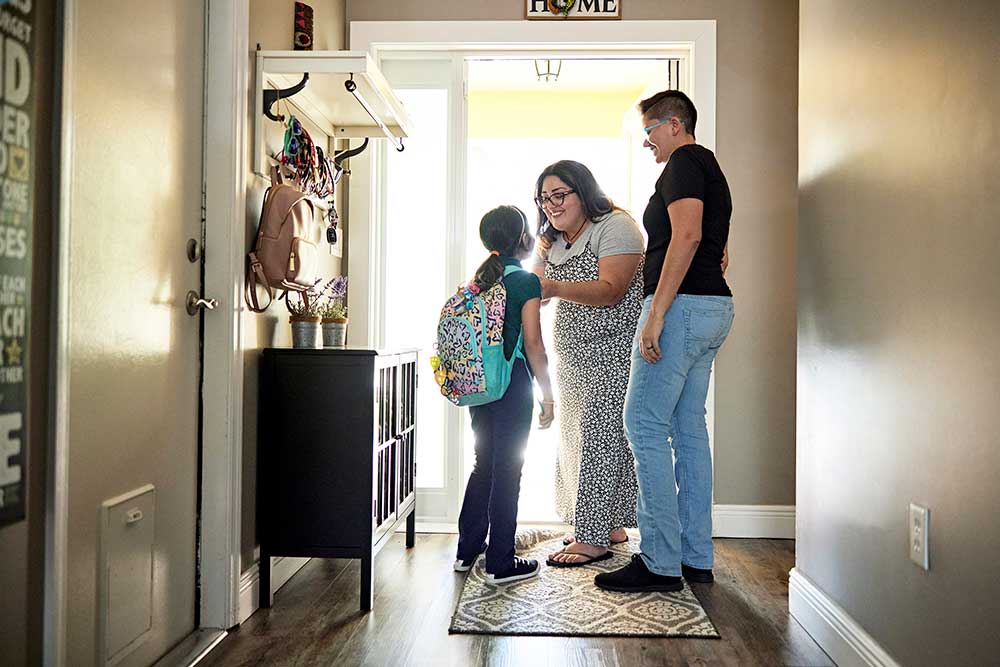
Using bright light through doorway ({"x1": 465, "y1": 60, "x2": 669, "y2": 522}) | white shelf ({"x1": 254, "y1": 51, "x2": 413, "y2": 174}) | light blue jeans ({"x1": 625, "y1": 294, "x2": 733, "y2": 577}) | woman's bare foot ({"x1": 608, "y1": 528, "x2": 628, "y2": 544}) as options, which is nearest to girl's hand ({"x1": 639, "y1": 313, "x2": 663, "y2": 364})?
light blue jeans ({"x1": 625, "y1": 294, "x2": 733, "y2": 577})

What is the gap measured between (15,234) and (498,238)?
1.52 meters

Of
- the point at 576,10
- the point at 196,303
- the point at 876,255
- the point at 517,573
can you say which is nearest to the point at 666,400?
the point at 517,573

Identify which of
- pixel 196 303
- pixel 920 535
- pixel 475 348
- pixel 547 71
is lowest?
pixel 920 535

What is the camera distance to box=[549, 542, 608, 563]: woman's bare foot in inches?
114

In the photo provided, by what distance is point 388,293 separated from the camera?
3.59 meters

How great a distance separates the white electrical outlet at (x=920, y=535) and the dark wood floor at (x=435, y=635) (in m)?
0.53

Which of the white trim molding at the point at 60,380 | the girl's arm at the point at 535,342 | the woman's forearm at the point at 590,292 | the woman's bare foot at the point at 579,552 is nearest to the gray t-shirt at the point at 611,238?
the woman's forearm at the point at 590,292

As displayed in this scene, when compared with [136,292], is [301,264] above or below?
above

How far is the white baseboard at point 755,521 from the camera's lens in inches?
135

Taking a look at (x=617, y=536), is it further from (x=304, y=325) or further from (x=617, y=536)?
(x=304, y=325)

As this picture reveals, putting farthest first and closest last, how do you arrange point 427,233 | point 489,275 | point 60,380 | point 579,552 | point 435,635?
point 427,233 → point 579,552 → point 489,275 → point 435,635 → point 60,380

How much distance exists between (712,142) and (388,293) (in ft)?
4.87

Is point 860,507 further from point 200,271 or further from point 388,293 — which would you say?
point 388,293

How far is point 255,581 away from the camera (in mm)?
2404
